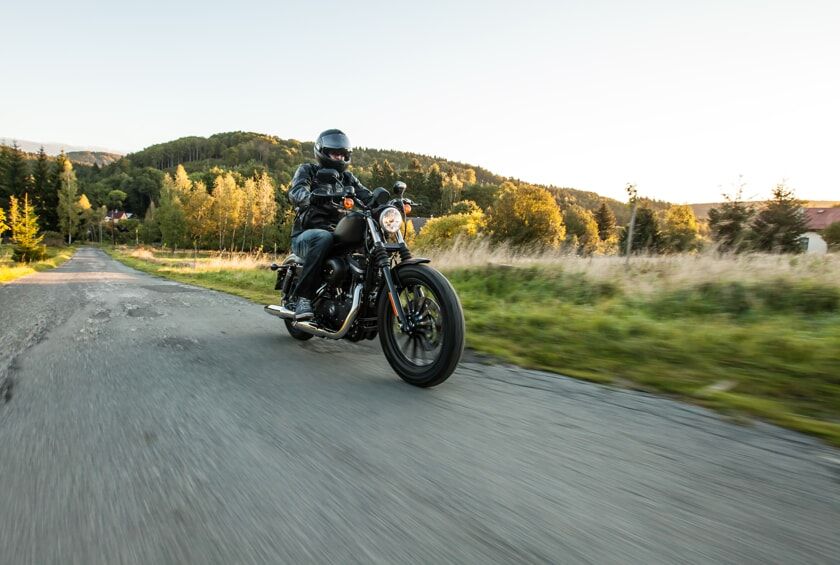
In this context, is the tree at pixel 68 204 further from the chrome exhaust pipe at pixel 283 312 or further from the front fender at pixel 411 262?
the front fender at pixel 411 262

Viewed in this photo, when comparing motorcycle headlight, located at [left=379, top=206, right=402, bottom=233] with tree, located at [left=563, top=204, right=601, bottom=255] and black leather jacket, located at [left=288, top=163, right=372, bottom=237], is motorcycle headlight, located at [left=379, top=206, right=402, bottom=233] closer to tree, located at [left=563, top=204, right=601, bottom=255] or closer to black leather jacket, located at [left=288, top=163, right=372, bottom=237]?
black leather jacket, located at [left=288, top=163, right=372, bottom=237]

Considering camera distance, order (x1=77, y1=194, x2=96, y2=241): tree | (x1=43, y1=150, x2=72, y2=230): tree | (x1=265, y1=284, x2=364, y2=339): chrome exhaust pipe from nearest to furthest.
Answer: (x1=265, y1=284, x2=364, y2=339): chrome exhaust pipe < (x1=43, y1=150, x2=72, y2=230): tree < (x1=77, y1=194, x2=96, y2=241): tree

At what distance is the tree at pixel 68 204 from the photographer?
74.1m

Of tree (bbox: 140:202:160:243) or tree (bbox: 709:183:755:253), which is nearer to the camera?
tree (bbox: 709:183:755:253)

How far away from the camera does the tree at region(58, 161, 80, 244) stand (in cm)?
7412

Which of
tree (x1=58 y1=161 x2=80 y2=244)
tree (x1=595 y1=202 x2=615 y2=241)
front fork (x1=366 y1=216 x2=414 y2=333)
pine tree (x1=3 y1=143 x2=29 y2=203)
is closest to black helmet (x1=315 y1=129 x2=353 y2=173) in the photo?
front fork (x1=366 y1=216 x2=414 y2=333)

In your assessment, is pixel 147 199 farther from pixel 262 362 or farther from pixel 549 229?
pixel 262 362

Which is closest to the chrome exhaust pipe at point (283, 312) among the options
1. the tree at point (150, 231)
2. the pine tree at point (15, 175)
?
the tree at point (150, 231)

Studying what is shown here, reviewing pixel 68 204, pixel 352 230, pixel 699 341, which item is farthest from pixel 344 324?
pixel 68 204

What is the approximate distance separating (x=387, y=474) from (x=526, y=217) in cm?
4814

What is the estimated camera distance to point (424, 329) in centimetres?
324

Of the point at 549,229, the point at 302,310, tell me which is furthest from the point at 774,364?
the point at 549,229

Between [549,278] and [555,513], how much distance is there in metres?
6.30

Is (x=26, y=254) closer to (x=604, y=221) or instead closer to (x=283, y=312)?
(x=283, y=312)
